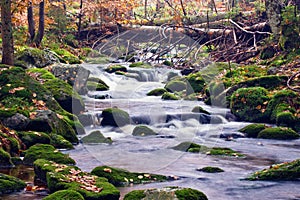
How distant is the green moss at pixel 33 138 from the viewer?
1091 centimetres

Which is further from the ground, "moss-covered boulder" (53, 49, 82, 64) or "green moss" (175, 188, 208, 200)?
"moss-covered boulder" (53, 49, 82, 64)

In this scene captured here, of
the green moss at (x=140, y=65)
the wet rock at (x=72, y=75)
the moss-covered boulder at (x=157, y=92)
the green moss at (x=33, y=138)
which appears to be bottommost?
the green moss at (x=33, y=138)

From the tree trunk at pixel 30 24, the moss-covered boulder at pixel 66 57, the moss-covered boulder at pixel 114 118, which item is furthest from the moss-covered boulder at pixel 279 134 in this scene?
the tree trunk at pixel 30 24

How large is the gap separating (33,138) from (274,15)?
13109 millimetres

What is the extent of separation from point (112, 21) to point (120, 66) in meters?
6.17

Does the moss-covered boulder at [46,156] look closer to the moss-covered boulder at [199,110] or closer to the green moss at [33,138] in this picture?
the green moss at [33,138]

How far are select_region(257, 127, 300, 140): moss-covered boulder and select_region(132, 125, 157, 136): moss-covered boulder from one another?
2977 millimetres

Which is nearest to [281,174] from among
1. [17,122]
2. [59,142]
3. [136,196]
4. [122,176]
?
[122,176]

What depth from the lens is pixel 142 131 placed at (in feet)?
45.6

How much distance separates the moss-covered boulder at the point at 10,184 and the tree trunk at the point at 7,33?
784 centimetres

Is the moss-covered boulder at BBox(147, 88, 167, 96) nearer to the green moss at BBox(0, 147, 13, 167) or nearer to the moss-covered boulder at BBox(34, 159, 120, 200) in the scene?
the green moss at BBox(0, 147, 13, 167)

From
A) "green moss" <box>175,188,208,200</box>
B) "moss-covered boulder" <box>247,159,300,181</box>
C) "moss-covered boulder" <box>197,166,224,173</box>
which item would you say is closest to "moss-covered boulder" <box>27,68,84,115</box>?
"moss-covered boulder" <box>197,166,224,173</box>

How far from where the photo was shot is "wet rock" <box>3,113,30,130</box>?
11320 mm

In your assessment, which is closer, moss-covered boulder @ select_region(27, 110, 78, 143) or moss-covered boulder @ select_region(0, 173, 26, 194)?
moss-covered boulder @ select_region(0, 173, 26, 194)
